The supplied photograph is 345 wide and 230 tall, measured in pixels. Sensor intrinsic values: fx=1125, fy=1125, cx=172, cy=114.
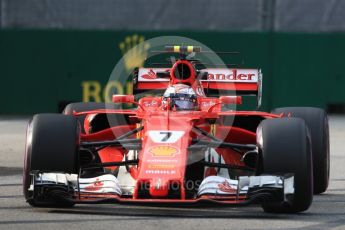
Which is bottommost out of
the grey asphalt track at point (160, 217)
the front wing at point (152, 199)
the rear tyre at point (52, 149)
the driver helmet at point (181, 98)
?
the grey asphalt track at point (160, 217)

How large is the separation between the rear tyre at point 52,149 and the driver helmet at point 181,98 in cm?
137

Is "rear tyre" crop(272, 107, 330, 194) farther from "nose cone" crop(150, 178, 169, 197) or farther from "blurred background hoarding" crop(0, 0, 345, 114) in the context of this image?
"blurred background hoarding" crop(0, 0, 345, 114)

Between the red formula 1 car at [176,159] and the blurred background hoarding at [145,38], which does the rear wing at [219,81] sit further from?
the blurred background hoarding at [145,38]

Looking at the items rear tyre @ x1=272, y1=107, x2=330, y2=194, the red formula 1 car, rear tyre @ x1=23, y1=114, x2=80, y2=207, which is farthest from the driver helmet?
rear tyre @ x1=23, y1=114, x2=80, y2=207

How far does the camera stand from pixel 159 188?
916 centimetres

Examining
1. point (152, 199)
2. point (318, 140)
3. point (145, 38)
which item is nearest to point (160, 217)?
point (152, 199)

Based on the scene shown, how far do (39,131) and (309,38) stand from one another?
1537cm

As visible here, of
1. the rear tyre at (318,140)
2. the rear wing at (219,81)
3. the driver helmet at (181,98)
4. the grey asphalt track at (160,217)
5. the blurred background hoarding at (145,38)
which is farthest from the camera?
the blurred background hoarding at (145,38)

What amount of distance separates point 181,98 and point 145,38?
13.4 meters

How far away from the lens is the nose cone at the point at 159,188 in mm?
9170

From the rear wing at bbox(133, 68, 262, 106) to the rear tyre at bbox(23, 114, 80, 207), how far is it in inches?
119

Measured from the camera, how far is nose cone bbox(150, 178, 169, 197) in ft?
30.1

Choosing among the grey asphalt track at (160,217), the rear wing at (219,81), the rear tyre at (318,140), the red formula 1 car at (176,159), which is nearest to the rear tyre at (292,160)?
the red formula 1 car at (176,159)

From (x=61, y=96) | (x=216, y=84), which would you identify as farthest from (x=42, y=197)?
(x=61, y=96)
